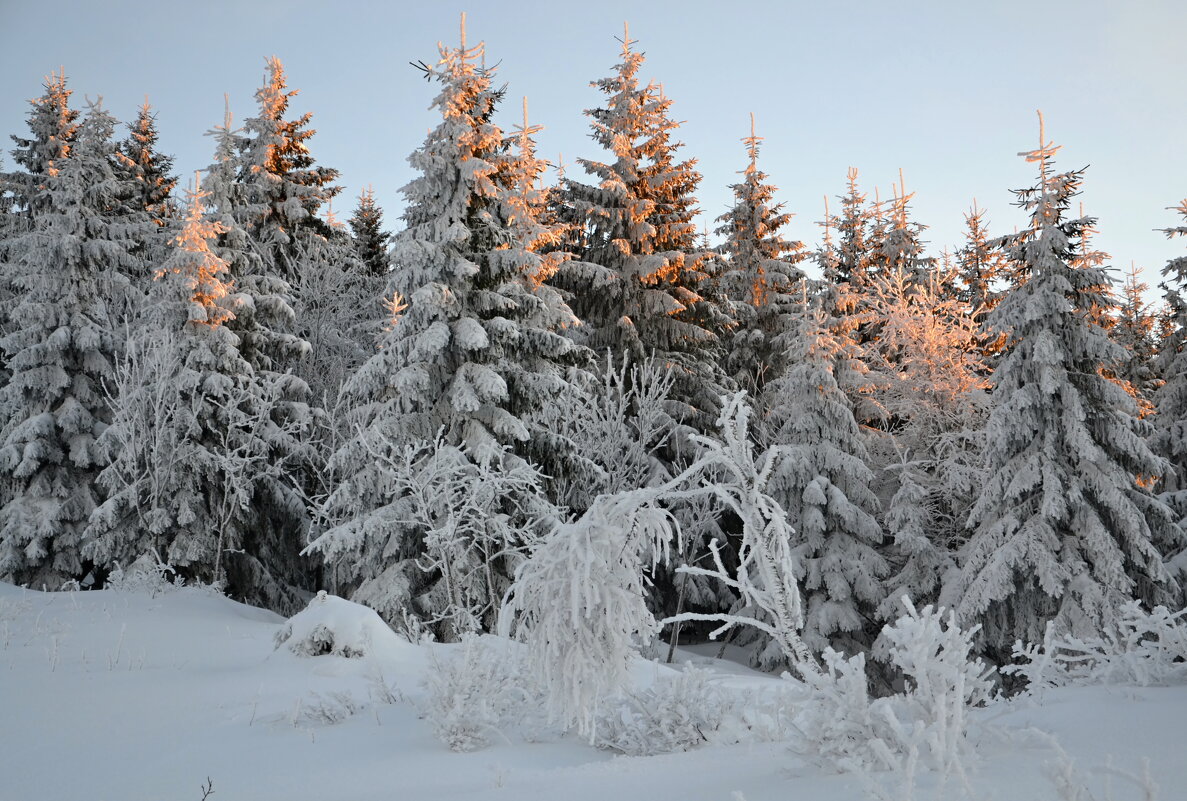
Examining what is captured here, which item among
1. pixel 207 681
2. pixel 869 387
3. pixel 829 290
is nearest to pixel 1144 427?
pixel 869 387

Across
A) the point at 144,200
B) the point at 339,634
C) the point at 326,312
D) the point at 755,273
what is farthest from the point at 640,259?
the point at 144,200

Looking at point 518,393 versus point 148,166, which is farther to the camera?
point 148,166

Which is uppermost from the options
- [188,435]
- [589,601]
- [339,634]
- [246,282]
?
[246,282]

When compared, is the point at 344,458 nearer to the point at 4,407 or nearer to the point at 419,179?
the point at 419,179

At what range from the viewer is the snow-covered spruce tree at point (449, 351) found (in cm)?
1378

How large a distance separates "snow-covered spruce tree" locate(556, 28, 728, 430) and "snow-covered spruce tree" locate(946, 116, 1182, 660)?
6.72 m

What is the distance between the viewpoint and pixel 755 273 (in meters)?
22.4

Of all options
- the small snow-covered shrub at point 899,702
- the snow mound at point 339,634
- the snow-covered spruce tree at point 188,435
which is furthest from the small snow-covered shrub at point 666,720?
the snow-covered spruce tree at point 188,435

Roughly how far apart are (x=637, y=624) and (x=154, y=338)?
53.2 ft

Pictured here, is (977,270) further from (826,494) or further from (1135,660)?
(1135,660)

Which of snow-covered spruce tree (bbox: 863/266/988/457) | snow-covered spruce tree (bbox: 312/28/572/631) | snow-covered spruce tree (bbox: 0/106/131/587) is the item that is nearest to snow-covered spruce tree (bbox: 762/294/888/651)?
snow-covered spruce tree (bbox: 863/266/988/457)

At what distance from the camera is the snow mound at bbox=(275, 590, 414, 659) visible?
8711 mm

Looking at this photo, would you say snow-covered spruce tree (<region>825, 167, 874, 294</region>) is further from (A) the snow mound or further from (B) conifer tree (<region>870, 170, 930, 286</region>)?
(A) the snow mound

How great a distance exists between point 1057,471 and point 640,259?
1014 centimetres
